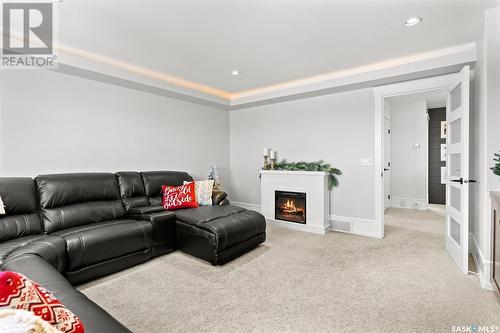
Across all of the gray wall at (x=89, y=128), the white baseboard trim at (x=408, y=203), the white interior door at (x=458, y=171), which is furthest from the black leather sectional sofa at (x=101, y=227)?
the white baseboard trim at (x=408, y=203)

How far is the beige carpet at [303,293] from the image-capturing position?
183cm

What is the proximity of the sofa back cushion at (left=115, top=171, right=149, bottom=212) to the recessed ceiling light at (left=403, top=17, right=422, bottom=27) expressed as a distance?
12.5 feet

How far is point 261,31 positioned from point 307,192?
264 centimetres

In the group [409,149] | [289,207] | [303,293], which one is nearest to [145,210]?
[303,293]

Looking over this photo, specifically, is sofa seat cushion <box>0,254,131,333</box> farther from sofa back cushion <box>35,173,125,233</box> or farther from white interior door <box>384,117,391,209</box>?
white interior door <box>384,117,391,209</box>

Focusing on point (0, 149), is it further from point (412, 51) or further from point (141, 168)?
point (412, 51)

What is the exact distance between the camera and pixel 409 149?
6.12 meters

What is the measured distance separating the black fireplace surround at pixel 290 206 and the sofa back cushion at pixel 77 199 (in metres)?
2.60

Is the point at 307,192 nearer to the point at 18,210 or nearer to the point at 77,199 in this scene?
the point at 77,199

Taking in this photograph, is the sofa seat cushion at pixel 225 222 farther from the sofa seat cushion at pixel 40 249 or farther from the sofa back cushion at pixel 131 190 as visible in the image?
the sofa seat cushion at pixel 40 249

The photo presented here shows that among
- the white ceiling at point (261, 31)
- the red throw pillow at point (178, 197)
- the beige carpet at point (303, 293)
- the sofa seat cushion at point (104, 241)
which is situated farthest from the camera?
the red throw pillow at point (178, 197)

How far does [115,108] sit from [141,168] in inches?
39.8

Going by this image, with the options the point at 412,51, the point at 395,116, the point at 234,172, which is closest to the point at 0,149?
the point at 234,172

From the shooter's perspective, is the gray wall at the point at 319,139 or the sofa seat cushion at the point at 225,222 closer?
the sofa seat cushion at the point at 225,222
